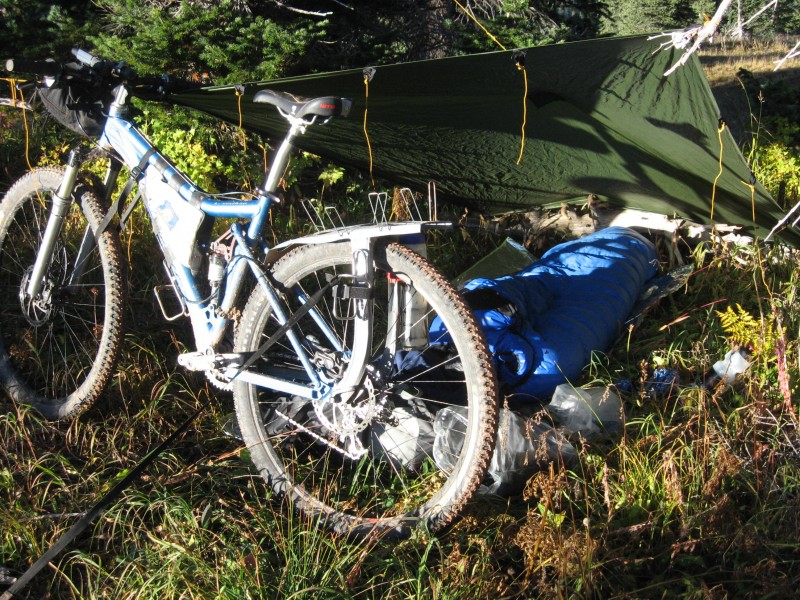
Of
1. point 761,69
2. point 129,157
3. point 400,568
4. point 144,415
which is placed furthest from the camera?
point 761,69

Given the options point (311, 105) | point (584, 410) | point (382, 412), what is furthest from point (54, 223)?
point (584, 410)

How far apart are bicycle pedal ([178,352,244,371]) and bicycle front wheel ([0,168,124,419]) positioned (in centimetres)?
33

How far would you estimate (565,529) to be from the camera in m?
2.11

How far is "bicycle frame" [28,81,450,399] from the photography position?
6.67 ft

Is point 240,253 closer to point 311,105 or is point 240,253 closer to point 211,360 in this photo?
point 211,360

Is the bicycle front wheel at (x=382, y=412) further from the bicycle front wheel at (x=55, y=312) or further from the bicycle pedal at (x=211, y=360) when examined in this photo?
the bicycle front wheel at (x=55, y=312)

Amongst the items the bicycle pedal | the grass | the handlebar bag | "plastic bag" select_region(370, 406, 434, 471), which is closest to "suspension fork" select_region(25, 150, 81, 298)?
the handlebar bag

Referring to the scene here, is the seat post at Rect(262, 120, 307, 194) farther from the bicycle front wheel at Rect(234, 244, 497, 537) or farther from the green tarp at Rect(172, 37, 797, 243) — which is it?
the green tarp at Rect(172, 37, 797, 243)

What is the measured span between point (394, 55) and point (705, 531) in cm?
348

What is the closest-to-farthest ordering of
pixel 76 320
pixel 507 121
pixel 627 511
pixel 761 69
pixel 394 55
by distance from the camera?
pixel 627 511, pixel 76 320, pixel 507 121, pixel 394 55, pixel 761 69

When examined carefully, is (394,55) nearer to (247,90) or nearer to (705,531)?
(247,90)

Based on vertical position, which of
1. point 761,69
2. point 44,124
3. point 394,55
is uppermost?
point 394,55

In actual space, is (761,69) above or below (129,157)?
below

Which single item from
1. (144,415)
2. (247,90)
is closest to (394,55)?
(247,90)
